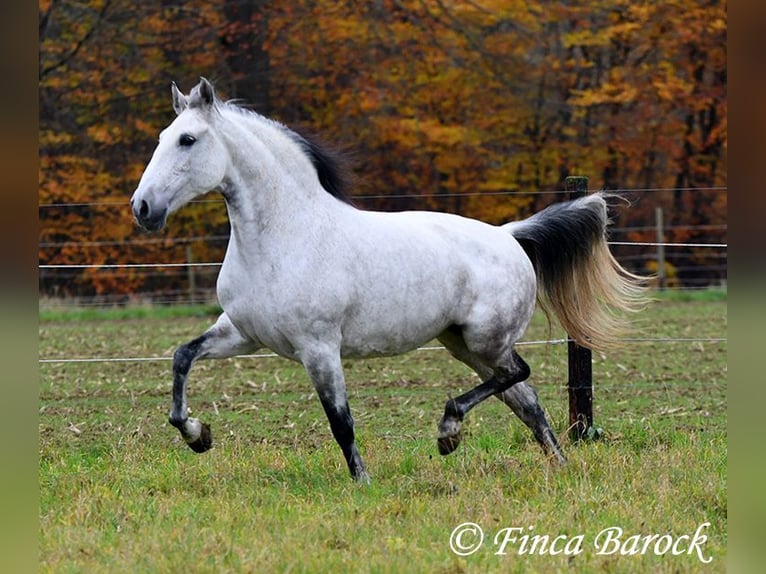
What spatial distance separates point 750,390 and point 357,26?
1947cm

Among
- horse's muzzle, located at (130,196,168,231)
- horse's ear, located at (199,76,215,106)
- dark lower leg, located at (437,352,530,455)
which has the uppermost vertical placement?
horse's ear, located at (199,76,215,106)

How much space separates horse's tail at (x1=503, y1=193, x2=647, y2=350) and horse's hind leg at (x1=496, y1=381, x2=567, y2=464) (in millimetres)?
551

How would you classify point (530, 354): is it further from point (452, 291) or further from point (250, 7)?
point (250, 7)

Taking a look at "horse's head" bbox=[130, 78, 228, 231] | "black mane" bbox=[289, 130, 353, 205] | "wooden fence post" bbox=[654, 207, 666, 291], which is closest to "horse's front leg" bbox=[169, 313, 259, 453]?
"horse's head" bbox=[130, 78, 228, 231]

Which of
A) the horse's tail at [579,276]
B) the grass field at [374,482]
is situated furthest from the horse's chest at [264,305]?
the horse's tail at [579,276]

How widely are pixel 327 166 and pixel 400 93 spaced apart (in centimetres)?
1487

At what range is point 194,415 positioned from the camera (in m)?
8.23

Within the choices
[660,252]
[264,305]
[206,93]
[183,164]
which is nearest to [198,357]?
[264,305]

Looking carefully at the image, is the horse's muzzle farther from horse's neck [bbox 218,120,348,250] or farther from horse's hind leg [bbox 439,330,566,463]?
horse's hind leg [bbox 439,330,566,463]

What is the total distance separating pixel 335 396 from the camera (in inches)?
214

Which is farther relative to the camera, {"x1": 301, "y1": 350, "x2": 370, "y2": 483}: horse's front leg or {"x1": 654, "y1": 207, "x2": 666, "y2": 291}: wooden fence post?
{"x1": 654, "y1": 207, "x2": 666, "y2": 291}: wooden fence post

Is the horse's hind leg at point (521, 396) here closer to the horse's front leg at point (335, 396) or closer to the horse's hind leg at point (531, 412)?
the horse's hind leg at point (531, 412)

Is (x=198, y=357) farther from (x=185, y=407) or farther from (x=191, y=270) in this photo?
(x=191, y=270)

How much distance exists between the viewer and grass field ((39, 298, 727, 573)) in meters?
4.04
